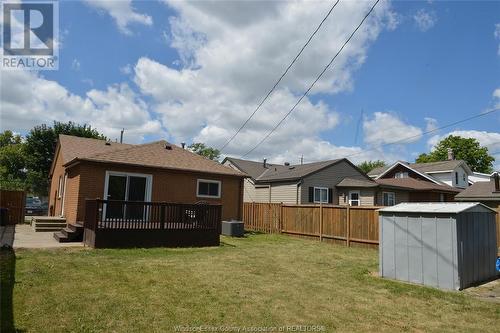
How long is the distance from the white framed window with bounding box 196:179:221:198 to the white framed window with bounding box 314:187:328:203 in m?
8.81

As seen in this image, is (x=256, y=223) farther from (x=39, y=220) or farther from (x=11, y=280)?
(x=11, y=280)

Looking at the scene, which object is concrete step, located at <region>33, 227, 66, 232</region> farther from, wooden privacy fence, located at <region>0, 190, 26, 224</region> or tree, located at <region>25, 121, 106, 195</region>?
tree, located at <region>25, 121, 106, 195</region>

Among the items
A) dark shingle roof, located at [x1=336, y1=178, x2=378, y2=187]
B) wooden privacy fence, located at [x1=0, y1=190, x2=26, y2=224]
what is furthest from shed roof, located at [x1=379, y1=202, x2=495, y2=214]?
wooden privacy fence, located at [x1=0, y1=190, x2=26, y2=224]

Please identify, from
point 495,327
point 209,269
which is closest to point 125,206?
point 209,269

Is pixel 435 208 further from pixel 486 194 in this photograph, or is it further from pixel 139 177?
pixel 486 194

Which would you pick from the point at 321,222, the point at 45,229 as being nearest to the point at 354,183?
the point at 321,222

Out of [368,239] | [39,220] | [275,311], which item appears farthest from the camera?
[39,220]

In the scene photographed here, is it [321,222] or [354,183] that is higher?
[354,183]

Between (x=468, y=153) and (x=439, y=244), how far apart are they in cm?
6692

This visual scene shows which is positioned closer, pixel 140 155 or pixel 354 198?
pixel 140 155

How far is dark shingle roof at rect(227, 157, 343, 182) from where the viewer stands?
84.9 feet

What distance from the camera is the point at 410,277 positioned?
8070 mm

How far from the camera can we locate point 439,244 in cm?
762

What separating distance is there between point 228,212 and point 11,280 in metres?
13.1
